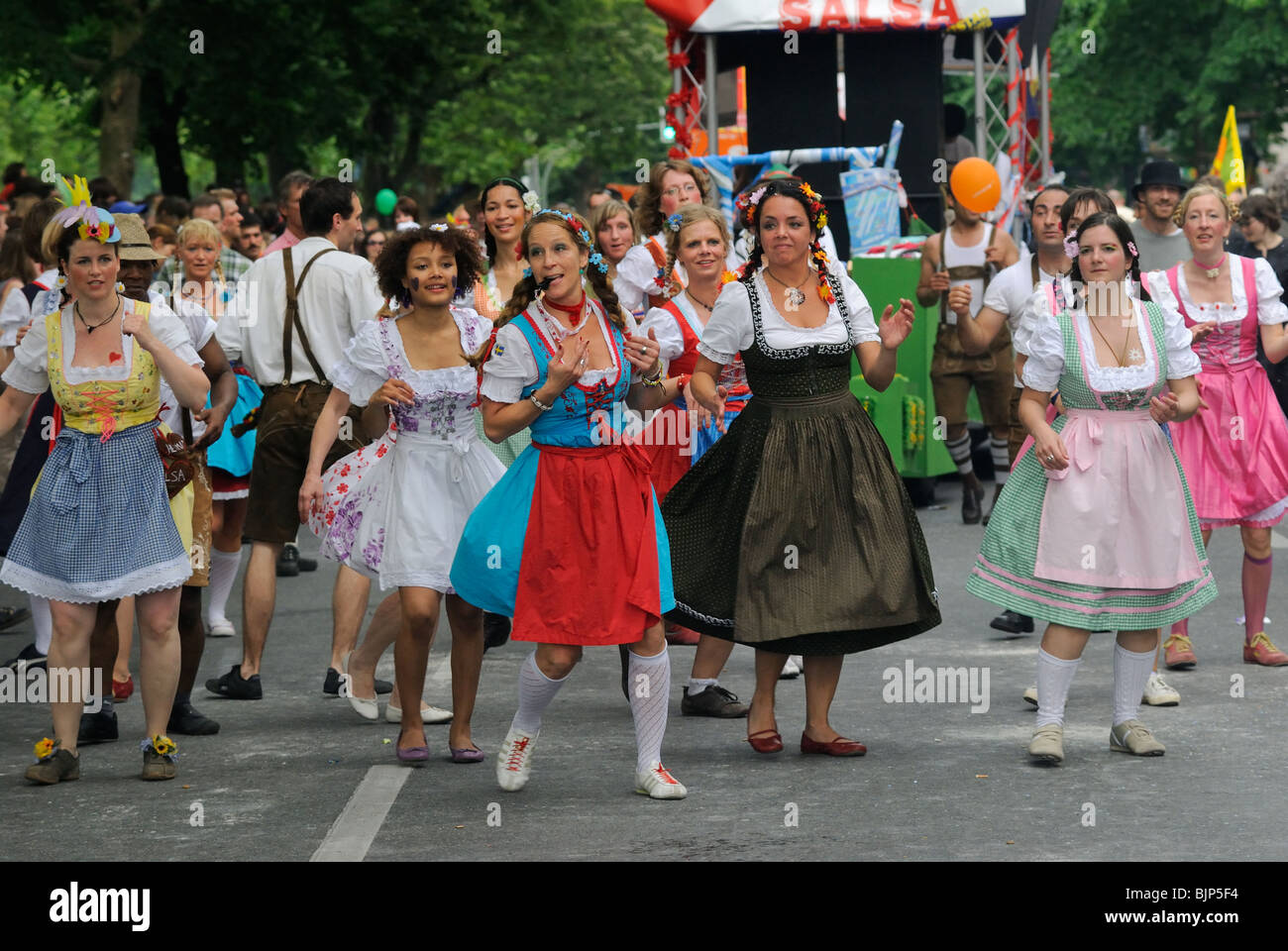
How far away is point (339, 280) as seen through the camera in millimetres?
8930

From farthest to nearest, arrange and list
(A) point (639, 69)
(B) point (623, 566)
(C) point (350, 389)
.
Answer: (A) point (639, 69)
(C) point (350, 389)
(B) point (623, 566)

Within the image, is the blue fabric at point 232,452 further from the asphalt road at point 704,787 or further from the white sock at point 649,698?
the white sock at point 649,698

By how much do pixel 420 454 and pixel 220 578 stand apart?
2.94m

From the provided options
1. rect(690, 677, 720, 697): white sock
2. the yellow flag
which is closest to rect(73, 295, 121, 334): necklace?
rect(690, 677, 720, 697): white sock

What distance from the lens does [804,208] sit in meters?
7.23

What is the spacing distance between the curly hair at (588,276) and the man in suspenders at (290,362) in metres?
2.01

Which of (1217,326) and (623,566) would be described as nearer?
(623,566)

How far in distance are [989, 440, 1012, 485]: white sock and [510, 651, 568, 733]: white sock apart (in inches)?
229

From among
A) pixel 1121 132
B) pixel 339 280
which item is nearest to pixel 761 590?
pixel 339 280

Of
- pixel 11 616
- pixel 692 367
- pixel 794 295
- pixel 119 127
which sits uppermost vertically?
pixel 119 127

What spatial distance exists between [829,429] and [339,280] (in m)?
2.70

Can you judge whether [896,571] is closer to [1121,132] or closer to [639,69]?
[1121,132]

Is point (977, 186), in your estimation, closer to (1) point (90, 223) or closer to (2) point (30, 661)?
(2) point (30, 661)

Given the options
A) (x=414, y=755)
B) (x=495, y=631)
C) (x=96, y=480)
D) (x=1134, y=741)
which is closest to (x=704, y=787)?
(x=414, y=755)
